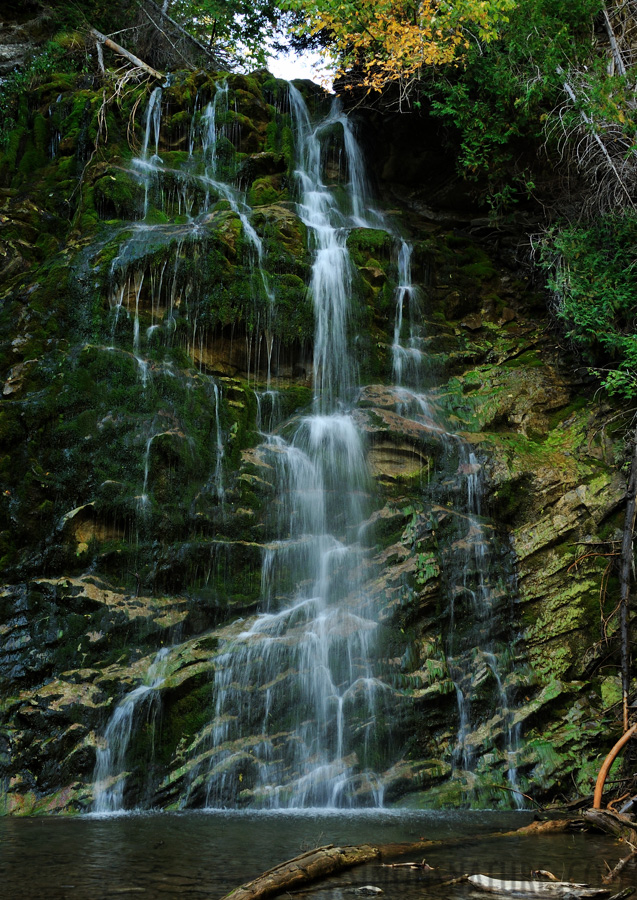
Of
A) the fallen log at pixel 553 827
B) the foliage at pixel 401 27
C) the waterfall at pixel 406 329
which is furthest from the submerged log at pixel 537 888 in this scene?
the foliage at pixel 401 27

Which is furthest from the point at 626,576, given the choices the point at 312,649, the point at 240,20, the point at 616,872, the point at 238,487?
the point at 240,20

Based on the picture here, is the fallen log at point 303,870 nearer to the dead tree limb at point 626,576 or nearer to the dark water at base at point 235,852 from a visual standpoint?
the dark water at base at point 235,852

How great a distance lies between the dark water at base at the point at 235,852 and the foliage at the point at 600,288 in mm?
6876

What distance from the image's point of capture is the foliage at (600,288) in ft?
34.0

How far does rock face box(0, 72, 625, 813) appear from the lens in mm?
7238

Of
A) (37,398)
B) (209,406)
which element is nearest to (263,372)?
(209,406)

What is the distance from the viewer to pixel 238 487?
9.30 m

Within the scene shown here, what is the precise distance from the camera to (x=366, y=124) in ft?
49.7

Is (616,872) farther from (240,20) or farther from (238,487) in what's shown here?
(240,20)

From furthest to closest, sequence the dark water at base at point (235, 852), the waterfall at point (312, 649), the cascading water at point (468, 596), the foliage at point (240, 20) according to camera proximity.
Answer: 1. the foliage at point (240, 20)
2. the cascading water at point (468, 596)
3. the waterfall at point (312, 649)
4. the dark water at base at point (235, 852)

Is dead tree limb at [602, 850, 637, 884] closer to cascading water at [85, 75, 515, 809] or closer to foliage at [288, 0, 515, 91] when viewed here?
cascading water at [85, 75, 515, 809]

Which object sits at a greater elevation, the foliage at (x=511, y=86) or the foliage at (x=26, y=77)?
the foliage at (x=26, y=77)

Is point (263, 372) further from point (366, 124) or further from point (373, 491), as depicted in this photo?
point (366, 124)

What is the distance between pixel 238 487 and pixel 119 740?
3.48 meters
